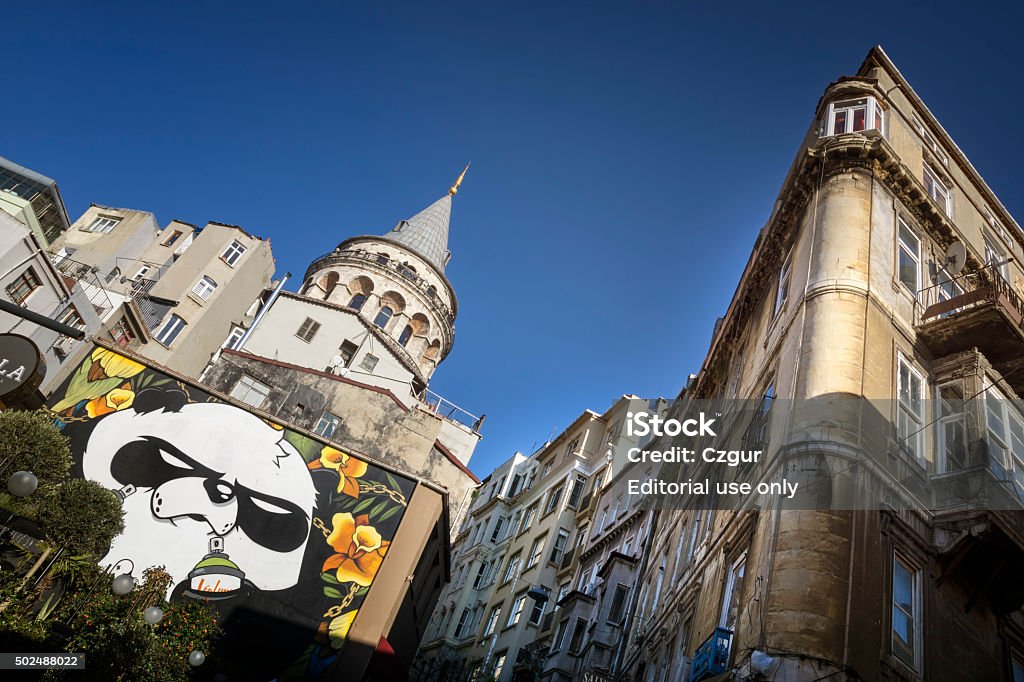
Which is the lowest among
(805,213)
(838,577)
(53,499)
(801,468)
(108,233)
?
(53,499)

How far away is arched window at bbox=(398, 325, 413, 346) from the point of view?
51.6 metres

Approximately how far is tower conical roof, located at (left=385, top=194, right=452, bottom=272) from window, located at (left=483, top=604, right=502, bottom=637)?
2693cm

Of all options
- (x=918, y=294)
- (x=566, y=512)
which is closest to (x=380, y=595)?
(x=918, y=294)

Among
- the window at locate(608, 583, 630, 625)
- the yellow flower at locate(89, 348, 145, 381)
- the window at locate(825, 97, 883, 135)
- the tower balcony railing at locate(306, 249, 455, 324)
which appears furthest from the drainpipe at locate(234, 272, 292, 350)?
the window at locate(825, 97, 883, 135)

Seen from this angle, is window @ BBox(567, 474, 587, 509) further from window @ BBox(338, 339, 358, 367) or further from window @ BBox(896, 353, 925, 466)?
window @ BBox(896, 353, 925, 466)

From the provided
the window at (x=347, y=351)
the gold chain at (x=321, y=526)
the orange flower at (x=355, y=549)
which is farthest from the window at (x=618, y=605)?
the window at (x=347, y=351)

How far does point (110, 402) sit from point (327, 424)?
11047 millimetres

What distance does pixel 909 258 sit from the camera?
63.3 feet

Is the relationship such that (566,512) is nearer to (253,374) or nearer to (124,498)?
(253,374)

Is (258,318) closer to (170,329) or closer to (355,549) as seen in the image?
(170,329)

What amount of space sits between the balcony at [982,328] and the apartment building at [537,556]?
14892 millimetres

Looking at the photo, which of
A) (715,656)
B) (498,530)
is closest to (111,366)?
(715,656)

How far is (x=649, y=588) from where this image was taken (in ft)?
78.8

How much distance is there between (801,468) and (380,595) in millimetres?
11364
